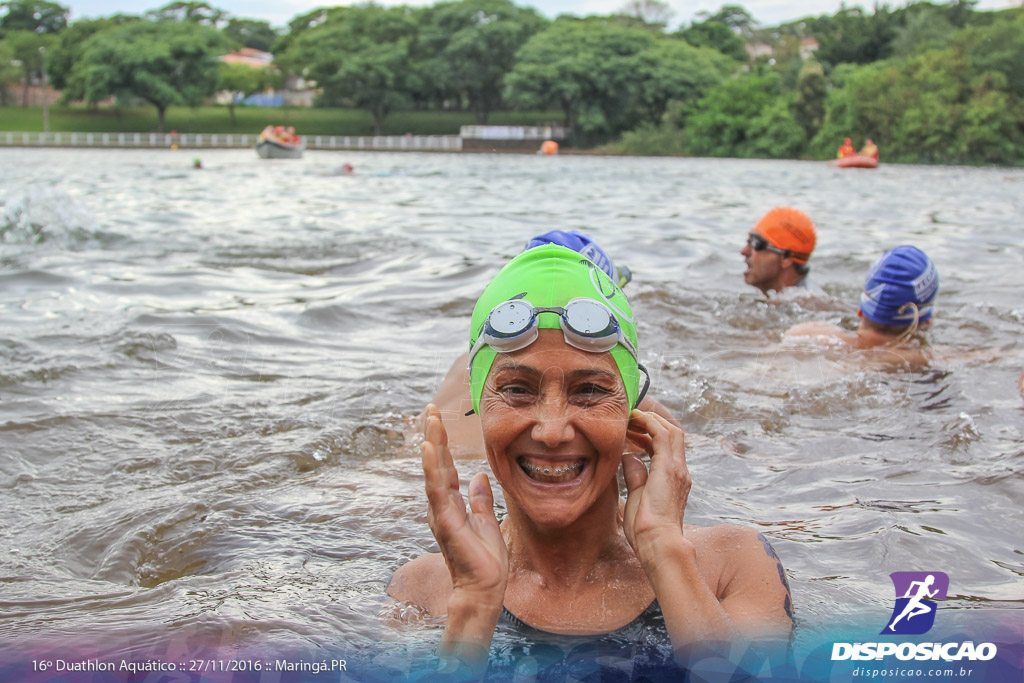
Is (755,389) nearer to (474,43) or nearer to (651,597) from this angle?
(651,597)

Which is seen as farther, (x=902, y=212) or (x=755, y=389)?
(x=902, y=212)

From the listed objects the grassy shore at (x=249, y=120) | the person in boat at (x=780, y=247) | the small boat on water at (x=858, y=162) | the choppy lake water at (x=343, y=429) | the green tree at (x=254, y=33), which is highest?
the green tree at (x=254, y=33)

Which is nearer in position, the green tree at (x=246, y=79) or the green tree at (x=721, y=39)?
the green tree at (x=246, y=79)

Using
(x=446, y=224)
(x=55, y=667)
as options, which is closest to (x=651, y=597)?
(x=55, y=667)

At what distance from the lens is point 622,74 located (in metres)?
65.4

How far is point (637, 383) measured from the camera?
9.12ft

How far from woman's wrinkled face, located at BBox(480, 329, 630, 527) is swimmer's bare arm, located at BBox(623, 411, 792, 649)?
0.10 metres

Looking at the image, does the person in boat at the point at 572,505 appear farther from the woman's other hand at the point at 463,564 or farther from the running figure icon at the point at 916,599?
the running figure icon at the point at 916,599

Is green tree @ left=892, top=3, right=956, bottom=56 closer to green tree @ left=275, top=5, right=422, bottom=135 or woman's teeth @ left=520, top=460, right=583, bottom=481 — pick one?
green tree @ left=275, top=5, right=422, bottom=135

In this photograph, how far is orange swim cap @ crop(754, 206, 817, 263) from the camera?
28.0 feet

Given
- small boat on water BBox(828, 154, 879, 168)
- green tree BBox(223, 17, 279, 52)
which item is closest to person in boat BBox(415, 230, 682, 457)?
small boat on water BBox(828, 154, 879, 168)

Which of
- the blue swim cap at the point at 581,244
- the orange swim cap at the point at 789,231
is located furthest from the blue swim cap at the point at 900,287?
the blue swim cap at the point at 581,244

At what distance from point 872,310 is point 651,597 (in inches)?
189

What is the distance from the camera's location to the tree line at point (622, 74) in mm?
49250
